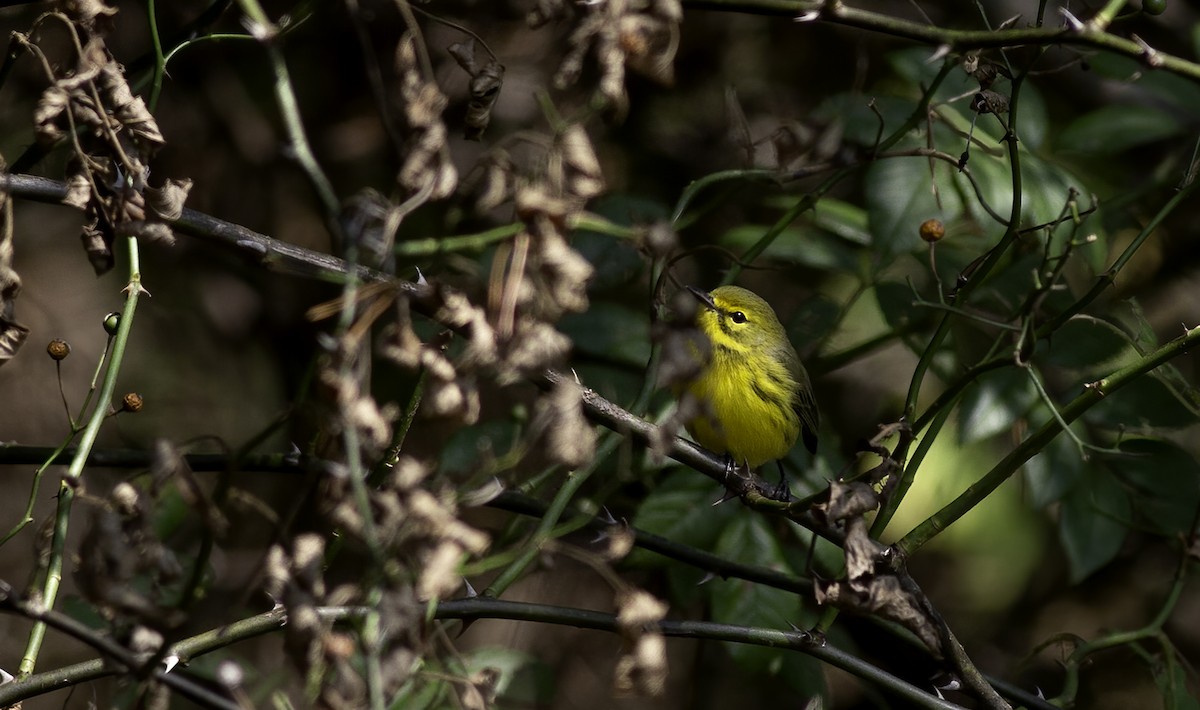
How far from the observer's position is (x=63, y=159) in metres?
3.36

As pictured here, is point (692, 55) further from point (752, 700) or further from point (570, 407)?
point (570, 407)

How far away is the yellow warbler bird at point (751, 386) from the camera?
14.5 ft

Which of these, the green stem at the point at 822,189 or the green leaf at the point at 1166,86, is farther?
the green leaf at the point at 1166,86

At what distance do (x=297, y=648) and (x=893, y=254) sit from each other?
235 centimetres

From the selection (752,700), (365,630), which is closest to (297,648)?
(365,630)

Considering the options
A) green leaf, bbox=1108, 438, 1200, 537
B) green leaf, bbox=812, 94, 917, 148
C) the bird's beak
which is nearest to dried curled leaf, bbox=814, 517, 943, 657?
green leaf, bbox=1108, 438, 1200, 537

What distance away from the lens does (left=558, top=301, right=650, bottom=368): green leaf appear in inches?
142

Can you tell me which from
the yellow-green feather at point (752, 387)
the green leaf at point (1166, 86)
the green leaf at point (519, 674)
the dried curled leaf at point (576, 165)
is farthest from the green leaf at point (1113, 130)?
the dried curled leaf at point (576, 165)

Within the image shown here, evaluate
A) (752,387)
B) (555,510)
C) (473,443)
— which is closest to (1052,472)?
(752,387)

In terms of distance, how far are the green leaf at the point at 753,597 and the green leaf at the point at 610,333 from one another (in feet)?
1.97

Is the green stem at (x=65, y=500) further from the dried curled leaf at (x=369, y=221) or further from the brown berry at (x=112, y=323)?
the dried curled leaf at (x=369, y=221)

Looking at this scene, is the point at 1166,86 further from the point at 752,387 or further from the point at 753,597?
the point at 753,597

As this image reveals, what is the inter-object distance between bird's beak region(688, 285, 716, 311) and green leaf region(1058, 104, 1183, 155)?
135cm

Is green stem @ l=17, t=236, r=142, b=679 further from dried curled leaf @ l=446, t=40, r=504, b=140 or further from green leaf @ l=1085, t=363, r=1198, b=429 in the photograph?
green leaf @ l=1085, t=363, r=1198, b=429
